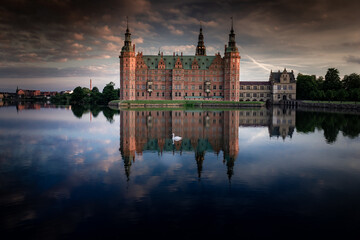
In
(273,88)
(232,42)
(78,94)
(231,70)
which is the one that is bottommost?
(78,94)

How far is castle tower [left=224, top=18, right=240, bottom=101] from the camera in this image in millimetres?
91750

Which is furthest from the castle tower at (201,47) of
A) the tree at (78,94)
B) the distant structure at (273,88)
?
the tree at (78,94)

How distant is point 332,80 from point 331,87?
250 centimetres

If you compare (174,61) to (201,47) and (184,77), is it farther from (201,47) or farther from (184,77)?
(201,47)

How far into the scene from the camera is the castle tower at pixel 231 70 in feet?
301

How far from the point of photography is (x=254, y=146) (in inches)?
768

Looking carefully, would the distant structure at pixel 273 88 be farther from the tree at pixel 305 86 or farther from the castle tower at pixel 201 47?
the castle tower at pixel 201 47

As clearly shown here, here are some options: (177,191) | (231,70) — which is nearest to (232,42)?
(231,70)

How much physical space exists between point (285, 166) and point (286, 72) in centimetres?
9536

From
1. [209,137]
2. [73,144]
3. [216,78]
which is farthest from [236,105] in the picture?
[73,144]

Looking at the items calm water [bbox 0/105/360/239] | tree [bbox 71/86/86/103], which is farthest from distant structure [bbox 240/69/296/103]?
calm water [bbox 0/105/360/239]

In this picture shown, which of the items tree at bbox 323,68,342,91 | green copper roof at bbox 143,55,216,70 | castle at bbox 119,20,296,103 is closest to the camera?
tree at bbox 323,68,342,91

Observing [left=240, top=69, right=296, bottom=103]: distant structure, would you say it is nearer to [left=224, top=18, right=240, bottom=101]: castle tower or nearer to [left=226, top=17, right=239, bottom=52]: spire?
[left=224, top=18, right=240, bottom=101]: castle tower

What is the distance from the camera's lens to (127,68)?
9062cm
